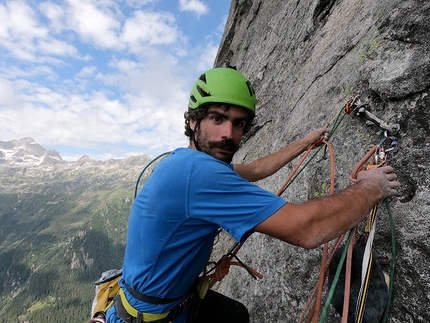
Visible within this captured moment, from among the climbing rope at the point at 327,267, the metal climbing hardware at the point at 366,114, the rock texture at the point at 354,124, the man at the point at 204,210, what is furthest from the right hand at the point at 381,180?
the metal climbing hardware at the point at 366,114

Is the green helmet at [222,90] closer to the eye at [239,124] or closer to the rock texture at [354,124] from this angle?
the eye at [239,124]

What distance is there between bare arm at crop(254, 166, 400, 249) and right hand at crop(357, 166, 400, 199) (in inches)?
10.1

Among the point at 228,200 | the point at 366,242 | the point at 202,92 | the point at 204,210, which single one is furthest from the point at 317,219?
the point at 202,92

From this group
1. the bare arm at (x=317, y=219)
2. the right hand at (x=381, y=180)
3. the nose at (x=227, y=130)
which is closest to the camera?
the bare arm at (x=317, y=219)

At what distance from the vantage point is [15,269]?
190 m

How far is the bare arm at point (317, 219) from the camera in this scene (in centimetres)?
217

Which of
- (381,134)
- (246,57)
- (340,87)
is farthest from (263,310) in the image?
(246,57)

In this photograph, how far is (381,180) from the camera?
263 cm

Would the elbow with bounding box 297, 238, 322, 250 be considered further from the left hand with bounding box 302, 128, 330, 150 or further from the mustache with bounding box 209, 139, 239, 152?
the left hand with bounding box 302, 128, 330, 150

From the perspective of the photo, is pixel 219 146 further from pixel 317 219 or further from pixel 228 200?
pixel 317 219

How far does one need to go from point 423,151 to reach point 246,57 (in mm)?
13276

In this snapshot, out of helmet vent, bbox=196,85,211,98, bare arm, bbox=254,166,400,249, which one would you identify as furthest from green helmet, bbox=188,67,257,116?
bare arm, bbox=254,166,400,249

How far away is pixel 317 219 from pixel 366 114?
99.9 inches

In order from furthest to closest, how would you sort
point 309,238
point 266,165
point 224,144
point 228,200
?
point 266,165
point 224,144
point 228,200
point 309,238
